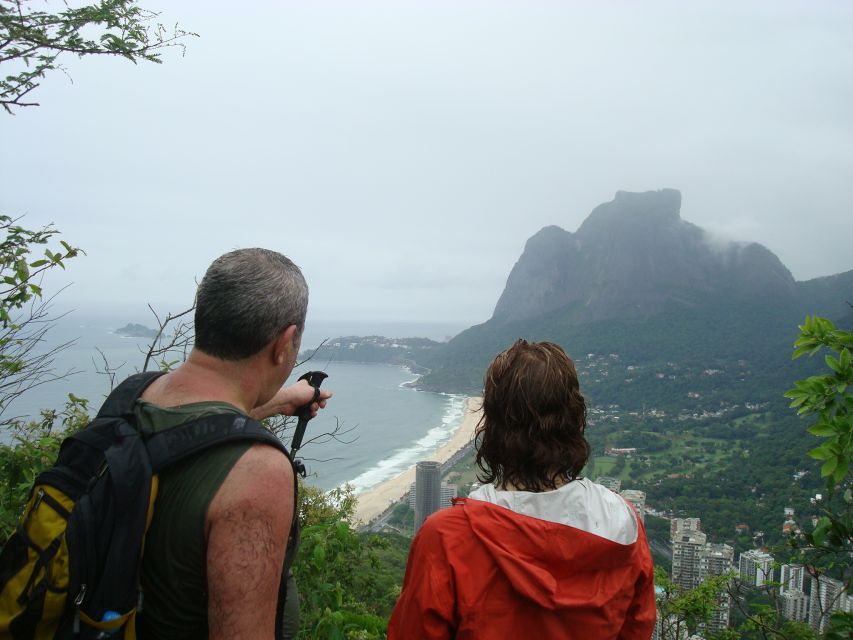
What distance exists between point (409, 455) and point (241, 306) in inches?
877

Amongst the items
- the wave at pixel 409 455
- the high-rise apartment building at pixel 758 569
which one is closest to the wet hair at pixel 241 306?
the high-rise apartment building at pixel 758 569

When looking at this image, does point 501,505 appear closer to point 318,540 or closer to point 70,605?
point 70,605

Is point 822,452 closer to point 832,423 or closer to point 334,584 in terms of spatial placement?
point 832,423

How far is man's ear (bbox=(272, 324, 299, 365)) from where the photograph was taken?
1141mm

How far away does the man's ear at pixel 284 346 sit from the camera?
1.14m

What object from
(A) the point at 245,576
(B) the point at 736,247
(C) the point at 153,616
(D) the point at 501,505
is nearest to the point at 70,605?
(C) the point at 153,616

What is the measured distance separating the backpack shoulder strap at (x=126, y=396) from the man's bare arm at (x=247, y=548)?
29 centimetres

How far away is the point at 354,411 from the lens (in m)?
25.9

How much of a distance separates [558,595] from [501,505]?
20 centimetres

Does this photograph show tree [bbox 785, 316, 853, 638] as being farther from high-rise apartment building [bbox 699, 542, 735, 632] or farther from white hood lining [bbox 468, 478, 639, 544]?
high-rise apartment building [bbox 699, 542, 735, 632]

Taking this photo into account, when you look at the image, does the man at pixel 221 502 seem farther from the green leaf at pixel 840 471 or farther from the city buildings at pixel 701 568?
the city buildings at pixel 701 568

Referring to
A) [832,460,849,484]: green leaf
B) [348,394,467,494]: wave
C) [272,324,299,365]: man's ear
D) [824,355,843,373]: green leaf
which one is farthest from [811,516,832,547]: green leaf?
[348,394,467,494]: wave

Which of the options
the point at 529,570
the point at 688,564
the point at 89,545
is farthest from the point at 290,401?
the point at 688,564

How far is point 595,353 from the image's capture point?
139 feet
